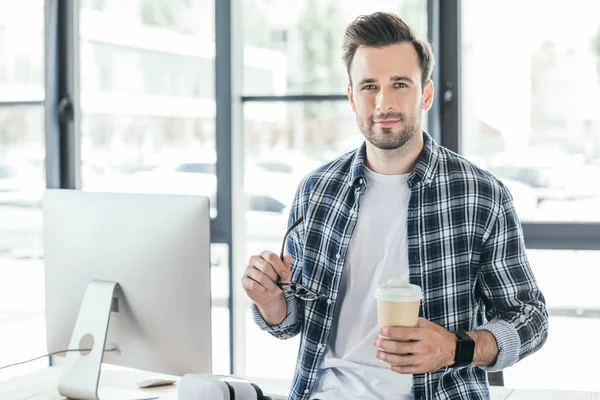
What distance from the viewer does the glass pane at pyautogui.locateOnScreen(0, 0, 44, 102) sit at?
375 cm

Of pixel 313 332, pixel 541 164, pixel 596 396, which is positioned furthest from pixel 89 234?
pixel 541 164

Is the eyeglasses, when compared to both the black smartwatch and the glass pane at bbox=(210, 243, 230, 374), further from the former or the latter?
the glass pane at bbox=(210, 243, 230, 374)

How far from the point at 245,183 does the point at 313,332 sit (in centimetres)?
167

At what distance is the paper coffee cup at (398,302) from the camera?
1.42m

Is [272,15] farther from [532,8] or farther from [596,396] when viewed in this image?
[596,396]

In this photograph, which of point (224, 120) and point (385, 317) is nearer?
point (385, 317)

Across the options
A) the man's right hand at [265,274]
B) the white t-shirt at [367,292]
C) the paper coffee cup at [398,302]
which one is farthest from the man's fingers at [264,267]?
the paper coffee cup at [398,302]

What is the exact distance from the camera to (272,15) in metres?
3.40

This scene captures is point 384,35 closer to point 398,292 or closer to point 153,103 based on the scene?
point 398,292

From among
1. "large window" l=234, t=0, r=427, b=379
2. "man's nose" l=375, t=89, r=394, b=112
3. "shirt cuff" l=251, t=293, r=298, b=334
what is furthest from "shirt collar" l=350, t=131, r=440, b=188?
"large window" l=234, t=0, r=427, b=379

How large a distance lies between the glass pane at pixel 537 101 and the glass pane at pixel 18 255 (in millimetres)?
2148

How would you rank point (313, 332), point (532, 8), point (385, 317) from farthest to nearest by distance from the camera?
point (532, 8) → point (313, 332) → point (385, 317)

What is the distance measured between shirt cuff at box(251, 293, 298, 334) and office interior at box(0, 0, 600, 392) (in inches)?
56.7

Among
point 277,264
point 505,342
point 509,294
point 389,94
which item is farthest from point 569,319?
point 277,264
